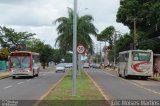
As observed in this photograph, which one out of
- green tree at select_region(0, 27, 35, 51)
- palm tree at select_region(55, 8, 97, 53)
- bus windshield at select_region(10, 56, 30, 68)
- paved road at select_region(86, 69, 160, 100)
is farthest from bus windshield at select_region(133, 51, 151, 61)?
green tree at select_region(0, 27, 35, 51)

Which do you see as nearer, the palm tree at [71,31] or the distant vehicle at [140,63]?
the distant vehicle at [140,63]

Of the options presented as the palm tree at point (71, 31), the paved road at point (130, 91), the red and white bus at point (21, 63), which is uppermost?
the palm tree at point (71, 31)

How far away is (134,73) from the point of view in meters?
53.6

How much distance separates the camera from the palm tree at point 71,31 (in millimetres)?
59562

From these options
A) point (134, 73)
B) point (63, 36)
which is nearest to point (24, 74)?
point (63, 36)

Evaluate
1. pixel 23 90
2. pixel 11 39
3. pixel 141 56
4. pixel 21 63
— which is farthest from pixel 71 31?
pixel 11 39

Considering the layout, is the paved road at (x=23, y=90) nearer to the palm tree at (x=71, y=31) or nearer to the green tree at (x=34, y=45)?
the palm tree at (x=71, y=31)

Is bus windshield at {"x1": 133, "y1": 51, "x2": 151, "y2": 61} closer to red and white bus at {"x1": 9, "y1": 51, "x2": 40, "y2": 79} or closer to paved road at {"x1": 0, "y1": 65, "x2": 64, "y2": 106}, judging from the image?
red and white bus at {"x1": 9, "y1": 51, "x2": 40, "y2": 79}

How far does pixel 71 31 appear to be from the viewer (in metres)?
59.3

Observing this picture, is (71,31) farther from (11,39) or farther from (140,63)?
(11,39)

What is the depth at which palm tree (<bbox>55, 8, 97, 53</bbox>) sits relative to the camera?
5956 cm

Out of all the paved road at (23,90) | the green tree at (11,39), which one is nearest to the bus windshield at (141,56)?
the paved road at (23,90)

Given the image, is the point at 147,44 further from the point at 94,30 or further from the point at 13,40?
the point at 13,40

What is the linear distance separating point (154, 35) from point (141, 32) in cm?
217
